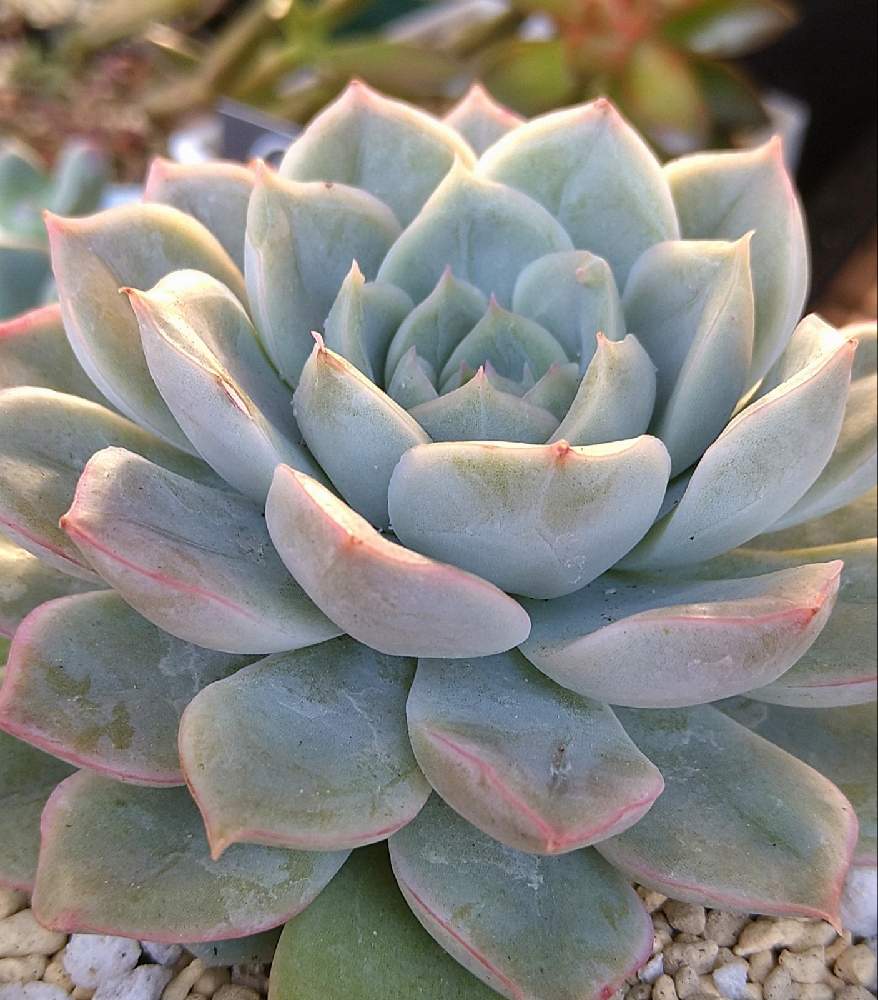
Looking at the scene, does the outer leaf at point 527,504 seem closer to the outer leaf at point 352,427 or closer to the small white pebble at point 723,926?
the outer leaf at point 352,427

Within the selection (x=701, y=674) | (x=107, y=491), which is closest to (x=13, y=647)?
(x=107, y=491)

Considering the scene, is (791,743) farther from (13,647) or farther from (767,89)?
→ (767,89)

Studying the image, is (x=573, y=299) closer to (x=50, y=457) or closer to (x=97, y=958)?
(x=50, y=457)

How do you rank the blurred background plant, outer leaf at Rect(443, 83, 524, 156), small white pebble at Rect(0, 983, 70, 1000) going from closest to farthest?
small white pebble at Rect(0, 983, 70, 1000), outer leaf at Rect(443, 83, 524, 156), the blurred background plant

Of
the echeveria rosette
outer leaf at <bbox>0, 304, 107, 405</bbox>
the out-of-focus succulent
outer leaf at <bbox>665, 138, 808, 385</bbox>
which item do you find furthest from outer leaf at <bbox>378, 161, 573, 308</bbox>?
the out-of-focus succulent

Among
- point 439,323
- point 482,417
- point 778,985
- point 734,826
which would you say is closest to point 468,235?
point 439,323

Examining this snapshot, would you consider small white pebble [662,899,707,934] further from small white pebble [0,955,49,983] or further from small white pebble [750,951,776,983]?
small white pebble [0,955,49,983]
